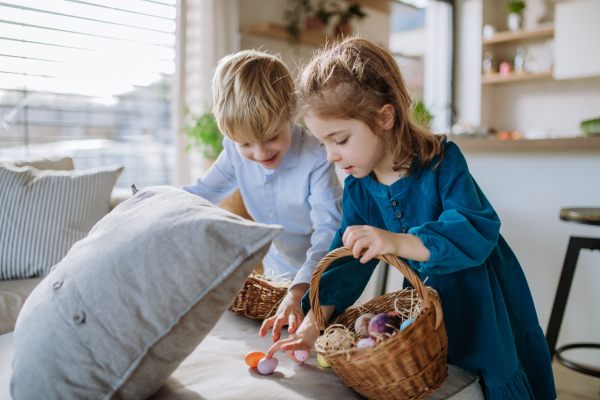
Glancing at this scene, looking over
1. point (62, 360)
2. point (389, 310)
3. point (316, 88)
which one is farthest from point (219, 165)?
point (62, 360)

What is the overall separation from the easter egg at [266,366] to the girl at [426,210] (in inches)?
1.3

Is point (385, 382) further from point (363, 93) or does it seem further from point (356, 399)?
point (363, 93)

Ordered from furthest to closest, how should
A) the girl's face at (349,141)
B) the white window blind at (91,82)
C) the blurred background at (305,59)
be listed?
the white window blind at (91,82), the blurred background at (305,59), the girl's face at (349,141)

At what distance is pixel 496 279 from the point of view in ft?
3.06

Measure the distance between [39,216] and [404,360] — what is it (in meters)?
1.32

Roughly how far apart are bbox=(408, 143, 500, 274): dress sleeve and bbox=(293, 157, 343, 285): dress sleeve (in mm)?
347

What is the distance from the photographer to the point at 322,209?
125 centimetres

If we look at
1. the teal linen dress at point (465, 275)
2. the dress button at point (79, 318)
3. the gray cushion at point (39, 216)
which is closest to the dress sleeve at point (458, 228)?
the teal linen dress at point (465, 275)

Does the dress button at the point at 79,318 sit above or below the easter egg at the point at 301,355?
above

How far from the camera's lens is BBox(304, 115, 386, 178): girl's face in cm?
90

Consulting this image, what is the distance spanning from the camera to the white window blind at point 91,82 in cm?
240

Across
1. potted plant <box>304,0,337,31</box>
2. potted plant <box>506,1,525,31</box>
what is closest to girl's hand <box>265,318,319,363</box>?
potted plant <box>304,0,337,31</box>

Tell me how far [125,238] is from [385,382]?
1.56 feet

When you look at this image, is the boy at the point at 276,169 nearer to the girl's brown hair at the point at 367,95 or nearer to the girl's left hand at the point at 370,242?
the girl's brown hair at the point at 367,95
